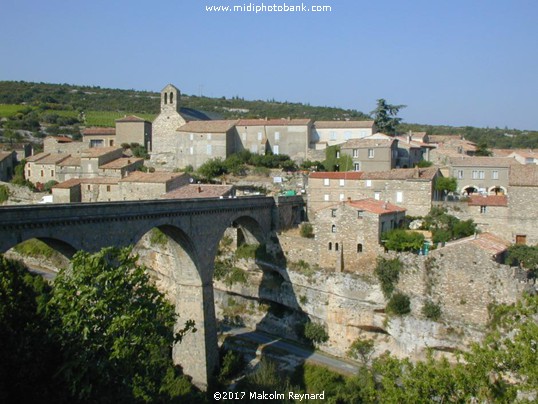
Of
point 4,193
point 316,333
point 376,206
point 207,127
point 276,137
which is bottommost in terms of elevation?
point 316,333

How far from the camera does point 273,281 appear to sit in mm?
33125

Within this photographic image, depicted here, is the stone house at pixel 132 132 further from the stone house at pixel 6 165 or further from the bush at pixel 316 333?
the bush at pixel 316 333

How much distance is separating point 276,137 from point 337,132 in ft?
18.2

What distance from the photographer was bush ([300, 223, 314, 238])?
3550 centimetres

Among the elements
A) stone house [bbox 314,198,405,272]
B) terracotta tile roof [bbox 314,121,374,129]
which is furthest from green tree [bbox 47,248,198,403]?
terracotta tile roof [bbox 314,121,374,129]

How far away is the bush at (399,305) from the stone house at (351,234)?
2.42 meters

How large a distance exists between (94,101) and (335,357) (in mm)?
100708

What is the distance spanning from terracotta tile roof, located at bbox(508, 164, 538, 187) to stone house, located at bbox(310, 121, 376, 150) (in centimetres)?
1775

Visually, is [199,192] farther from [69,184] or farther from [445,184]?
[445,184]

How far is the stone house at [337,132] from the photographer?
50.5m

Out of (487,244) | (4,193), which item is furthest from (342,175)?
(4,193)

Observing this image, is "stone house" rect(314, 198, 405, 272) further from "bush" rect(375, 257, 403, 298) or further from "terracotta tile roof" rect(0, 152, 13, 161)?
"terracotta tile roof" rect(0, 152, 13, 161)

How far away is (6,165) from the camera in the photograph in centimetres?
5241

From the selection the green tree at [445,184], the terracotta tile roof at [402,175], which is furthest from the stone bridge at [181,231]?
the green tree at [445,184]
